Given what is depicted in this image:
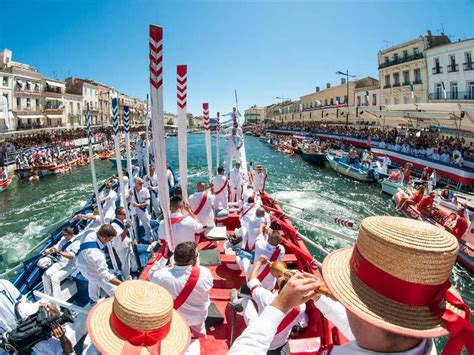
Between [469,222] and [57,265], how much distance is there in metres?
13.4

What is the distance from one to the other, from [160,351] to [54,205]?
66.5ft

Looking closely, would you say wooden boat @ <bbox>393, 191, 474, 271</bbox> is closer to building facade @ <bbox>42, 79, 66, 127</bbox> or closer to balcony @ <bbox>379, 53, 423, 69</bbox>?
balcony @ <bbox>379, 53, 423, 69</bbox>

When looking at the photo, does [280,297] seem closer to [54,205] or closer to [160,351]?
[160,351]

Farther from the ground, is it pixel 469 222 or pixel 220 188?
pixel 220 188

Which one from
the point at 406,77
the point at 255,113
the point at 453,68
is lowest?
the point at 453,68

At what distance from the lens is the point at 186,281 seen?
12.0ft

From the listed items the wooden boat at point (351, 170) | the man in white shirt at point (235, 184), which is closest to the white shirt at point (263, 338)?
the man in white shirt at point (235, 184)

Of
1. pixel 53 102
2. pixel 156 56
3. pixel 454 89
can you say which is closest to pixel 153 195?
pixel 156 56

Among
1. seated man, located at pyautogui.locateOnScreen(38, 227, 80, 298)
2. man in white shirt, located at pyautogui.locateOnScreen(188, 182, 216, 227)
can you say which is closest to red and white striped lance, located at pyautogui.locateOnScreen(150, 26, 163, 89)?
seated man, located at pyautogui.locateOnScreen(38, 227, 80, 298)

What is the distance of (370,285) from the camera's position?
4.40ft

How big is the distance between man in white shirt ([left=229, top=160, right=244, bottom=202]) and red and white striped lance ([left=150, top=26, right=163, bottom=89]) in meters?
7.89

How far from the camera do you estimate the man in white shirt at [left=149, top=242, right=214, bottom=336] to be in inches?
143

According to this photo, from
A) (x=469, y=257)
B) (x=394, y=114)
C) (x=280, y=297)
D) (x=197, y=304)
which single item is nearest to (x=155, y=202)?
(x=197, y=304)

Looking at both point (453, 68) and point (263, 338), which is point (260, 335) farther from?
point (453, 68)
